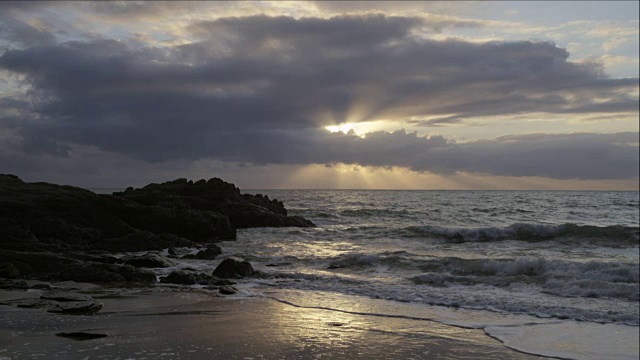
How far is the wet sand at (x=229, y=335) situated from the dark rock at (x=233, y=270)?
553cm

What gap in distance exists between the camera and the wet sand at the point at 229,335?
8500 millimetres

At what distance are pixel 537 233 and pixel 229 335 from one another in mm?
31564

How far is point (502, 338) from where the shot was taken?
10586 mm

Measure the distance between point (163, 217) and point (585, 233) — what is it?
2839 cm

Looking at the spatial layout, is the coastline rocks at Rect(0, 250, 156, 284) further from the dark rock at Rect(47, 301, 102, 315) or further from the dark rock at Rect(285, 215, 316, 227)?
the dark rock at Rect(285, 215, 316, 227)

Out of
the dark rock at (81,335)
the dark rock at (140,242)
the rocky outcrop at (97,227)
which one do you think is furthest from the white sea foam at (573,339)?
the dark rock at (140,242)

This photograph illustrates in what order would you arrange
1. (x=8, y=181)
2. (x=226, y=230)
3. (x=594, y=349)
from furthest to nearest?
(x=226, y=230), (x=8, y=181), (x=594, y=349)

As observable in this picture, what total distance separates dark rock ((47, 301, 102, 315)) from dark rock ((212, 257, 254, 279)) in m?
6.88

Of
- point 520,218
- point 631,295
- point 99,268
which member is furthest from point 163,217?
point 520,218

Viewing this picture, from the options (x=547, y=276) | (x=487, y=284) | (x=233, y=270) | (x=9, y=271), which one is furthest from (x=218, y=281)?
(x=547, y=276)

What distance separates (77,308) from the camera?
11453 mm

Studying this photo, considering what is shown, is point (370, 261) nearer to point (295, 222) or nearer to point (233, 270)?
point (233, 270)

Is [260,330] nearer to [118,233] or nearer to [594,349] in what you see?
[594,349]

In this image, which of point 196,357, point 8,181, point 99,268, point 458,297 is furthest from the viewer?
point 8,181
